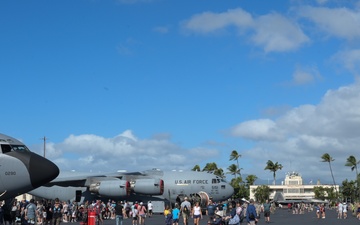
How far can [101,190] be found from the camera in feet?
164

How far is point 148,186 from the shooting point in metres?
50.5

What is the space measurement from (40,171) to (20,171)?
61 centimetres

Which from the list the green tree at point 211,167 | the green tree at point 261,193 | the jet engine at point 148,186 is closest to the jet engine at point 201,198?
the jet engine at point 148,186

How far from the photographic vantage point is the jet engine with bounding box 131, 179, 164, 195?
5034cm

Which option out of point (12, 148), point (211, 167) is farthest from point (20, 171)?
point (211, 167)

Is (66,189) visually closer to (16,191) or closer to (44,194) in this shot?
(44,194)

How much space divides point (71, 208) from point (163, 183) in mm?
10576

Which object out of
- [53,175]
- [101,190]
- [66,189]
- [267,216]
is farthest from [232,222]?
[66,189]

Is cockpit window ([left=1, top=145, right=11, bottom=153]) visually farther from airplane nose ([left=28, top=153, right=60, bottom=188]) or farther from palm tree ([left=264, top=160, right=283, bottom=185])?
palm tree ([left=264, top=160, right=283, bottom=185])

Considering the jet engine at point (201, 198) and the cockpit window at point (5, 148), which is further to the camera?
the jet engine at point (201, 198)

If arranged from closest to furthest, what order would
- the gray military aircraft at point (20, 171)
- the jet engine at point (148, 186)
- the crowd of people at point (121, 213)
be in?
the gray military aircraft at point (20, 171)
the crowd of people at point (121, 213)
the jet engine at point (148, 186)

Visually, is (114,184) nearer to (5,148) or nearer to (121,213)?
(121,213)

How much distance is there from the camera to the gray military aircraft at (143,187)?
5003cm

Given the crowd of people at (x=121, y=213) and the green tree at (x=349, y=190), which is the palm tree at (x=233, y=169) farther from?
the crowd of people at (x=121, y=213)
